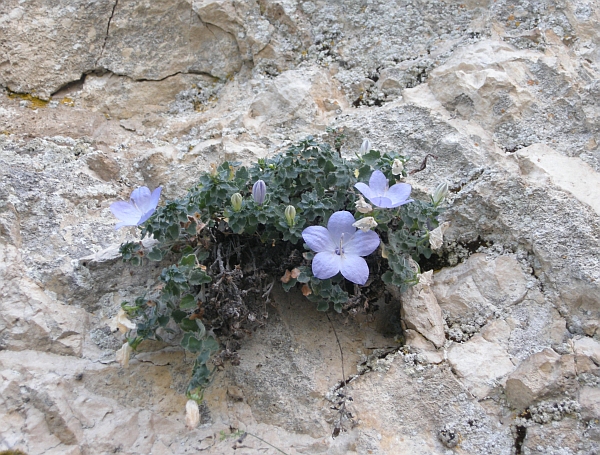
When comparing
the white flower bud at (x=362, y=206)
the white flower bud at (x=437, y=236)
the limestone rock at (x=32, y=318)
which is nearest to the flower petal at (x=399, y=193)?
the white flower bud at (x=362, y=206)

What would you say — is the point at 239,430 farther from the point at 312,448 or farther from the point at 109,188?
the point at 109,188

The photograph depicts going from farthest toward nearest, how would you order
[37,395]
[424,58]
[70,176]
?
[424,58] < [70,176] < [37,395]

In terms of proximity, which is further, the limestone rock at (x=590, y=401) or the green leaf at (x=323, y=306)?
the green leaf at (x=323, y=306)

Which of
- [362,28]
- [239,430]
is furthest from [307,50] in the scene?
[239,430]

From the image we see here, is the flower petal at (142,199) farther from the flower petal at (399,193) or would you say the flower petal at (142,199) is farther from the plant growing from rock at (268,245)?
the flower petal at (399,193)

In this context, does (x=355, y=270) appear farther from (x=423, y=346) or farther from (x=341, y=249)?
(x=423, y=346)

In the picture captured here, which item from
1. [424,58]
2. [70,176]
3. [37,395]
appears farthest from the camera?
[424,58]
